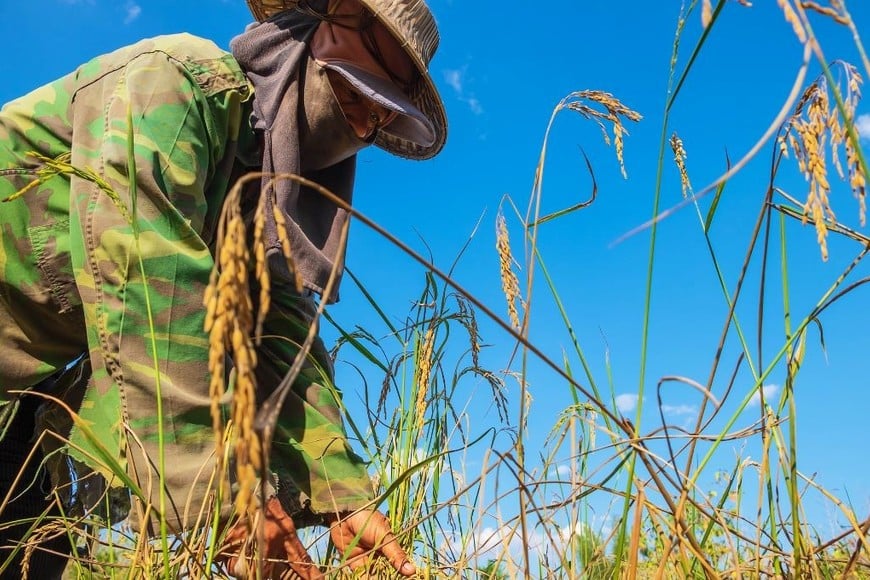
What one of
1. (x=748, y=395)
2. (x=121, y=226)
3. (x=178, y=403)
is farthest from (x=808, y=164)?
(x=121, y=226)

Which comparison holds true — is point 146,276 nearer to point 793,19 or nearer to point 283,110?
point 283,110

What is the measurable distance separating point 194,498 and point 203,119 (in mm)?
777

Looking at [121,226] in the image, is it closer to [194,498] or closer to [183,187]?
[183,187]

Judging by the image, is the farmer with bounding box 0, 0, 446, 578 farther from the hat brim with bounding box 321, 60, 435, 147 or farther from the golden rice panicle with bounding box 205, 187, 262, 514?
the golden rice panicle with bounding box 205, 187, 262, 514

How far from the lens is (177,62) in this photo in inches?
62.9

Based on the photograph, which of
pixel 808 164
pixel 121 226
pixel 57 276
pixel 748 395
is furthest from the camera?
pixel 57 276

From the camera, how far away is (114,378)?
52.0 inches

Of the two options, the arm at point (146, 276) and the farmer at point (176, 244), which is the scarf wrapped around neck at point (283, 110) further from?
the arm at point (146, 276)

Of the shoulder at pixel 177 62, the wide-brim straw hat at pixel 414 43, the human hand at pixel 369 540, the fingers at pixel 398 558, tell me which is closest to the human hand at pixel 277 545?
the human hand at pixel 369 540

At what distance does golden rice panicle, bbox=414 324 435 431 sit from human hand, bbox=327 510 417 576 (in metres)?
0.23

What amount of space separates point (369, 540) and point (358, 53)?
1138 millimetres

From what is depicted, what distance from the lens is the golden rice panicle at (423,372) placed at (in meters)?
1.70

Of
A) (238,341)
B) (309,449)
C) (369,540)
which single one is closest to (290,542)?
(369,540)

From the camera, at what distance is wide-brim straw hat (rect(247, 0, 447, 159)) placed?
1871mm
